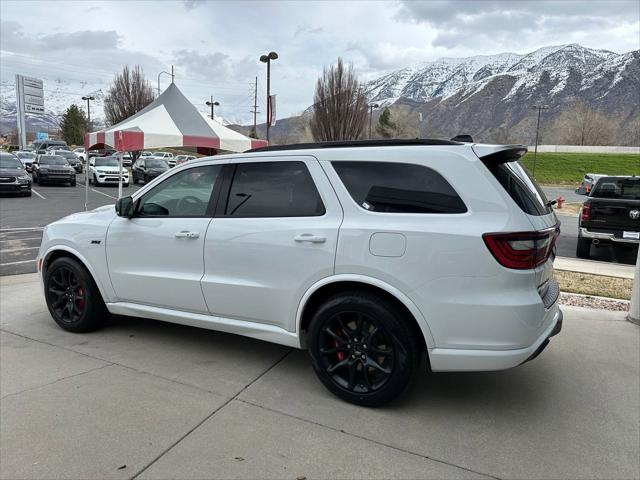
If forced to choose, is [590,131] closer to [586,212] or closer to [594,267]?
[586,212]

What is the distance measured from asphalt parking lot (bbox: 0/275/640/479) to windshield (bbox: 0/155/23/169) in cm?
1821

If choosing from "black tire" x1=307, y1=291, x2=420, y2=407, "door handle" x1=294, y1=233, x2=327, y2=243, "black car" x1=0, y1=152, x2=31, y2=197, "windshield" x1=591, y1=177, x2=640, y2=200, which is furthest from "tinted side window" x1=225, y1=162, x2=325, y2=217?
"black car" x1=0, y1=152, x2=31, y2=197

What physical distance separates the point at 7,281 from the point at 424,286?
6.21 meters

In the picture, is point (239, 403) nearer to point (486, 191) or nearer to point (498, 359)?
point (498, 359)

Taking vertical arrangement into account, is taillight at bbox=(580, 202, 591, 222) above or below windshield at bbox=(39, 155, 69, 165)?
below

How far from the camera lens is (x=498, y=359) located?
115 inches

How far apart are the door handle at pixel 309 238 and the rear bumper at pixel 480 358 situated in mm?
996

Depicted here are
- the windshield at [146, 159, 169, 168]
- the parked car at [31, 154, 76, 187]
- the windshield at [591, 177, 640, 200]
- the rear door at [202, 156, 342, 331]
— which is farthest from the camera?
the windshield at [146, 159, 169, 168]

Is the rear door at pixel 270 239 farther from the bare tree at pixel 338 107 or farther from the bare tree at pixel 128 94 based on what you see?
the bare tree at pixel 128 94

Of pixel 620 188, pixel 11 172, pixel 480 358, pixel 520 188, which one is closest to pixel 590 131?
pixel 620 188

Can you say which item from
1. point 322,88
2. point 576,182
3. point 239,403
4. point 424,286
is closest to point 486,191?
point 424,286

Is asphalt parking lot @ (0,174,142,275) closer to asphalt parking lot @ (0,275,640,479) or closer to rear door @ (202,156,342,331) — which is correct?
asphalt parking lot @ (0,275,640,479)

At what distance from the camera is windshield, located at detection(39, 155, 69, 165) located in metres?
25.0

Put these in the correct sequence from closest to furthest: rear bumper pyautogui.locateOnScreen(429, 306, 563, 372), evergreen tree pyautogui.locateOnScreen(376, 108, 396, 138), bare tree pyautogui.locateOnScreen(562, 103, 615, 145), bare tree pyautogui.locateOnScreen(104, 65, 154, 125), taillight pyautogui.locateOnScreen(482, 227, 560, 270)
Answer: taillight pyautogui.locateOnScreen(482, 227, 560, 270) < rear bumper pyautogui.locateOnScreen(429, 306, 563, 372) < bare tree pyautogui.locateOnScreen(104, 65, 154, 125) < evergreen tree pyautogui.locateOnScreen(376, 108, 396, 138) < bare tree pyautogui.locateOnScreen(562, 103, 615, 145)
